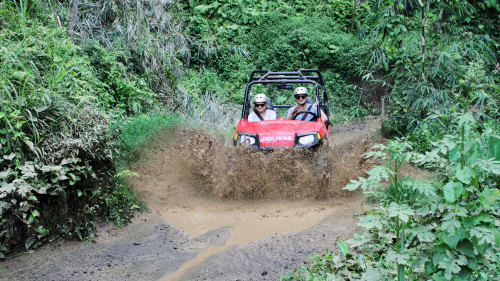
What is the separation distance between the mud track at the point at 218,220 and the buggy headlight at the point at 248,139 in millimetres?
162

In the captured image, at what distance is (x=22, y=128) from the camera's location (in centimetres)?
465

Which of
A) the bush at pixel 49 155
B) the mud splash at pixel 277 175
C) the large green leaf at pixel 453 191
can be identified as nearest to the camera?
the large green leaf at pixel 453 191

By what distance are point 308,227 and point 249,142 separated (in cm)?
166

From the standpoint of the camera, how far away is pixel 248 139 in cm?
621

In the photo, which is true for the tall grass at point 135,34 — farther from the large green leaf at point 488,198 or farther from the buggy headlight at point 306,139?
the large green leaf at point 488,198

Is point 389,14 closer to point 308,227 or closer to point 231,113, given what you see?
point 231,113

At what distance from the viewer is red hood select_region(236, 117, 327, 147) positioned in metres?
6.07

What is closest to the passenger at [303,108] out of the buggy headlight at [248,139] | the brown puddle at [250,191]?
the brown puddle at [250,191]

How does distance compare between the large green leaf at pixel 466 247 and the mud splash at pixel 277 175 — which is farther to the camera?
the mud splash at pixel 277 175

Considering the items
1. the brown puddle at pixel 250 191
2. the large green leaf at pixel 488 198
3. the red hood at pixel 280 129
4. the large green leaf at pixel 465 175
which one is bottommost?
the brown puddle at pixel 250 191

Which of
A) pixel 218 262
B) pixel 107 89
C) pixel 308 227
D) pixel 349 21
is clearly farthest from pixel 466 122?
pixel 349 21

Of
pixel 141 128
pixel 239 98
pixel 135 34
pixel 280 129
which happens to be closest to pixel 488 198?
pixel 280 129

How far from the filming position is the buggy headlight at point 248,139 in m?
6.15

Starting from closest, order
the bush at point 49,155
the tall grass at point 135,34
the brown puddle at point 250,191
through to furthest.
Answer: the bush at point 49,155 → the brown puddle at point 250,191 → the tall grass at point 135,34
